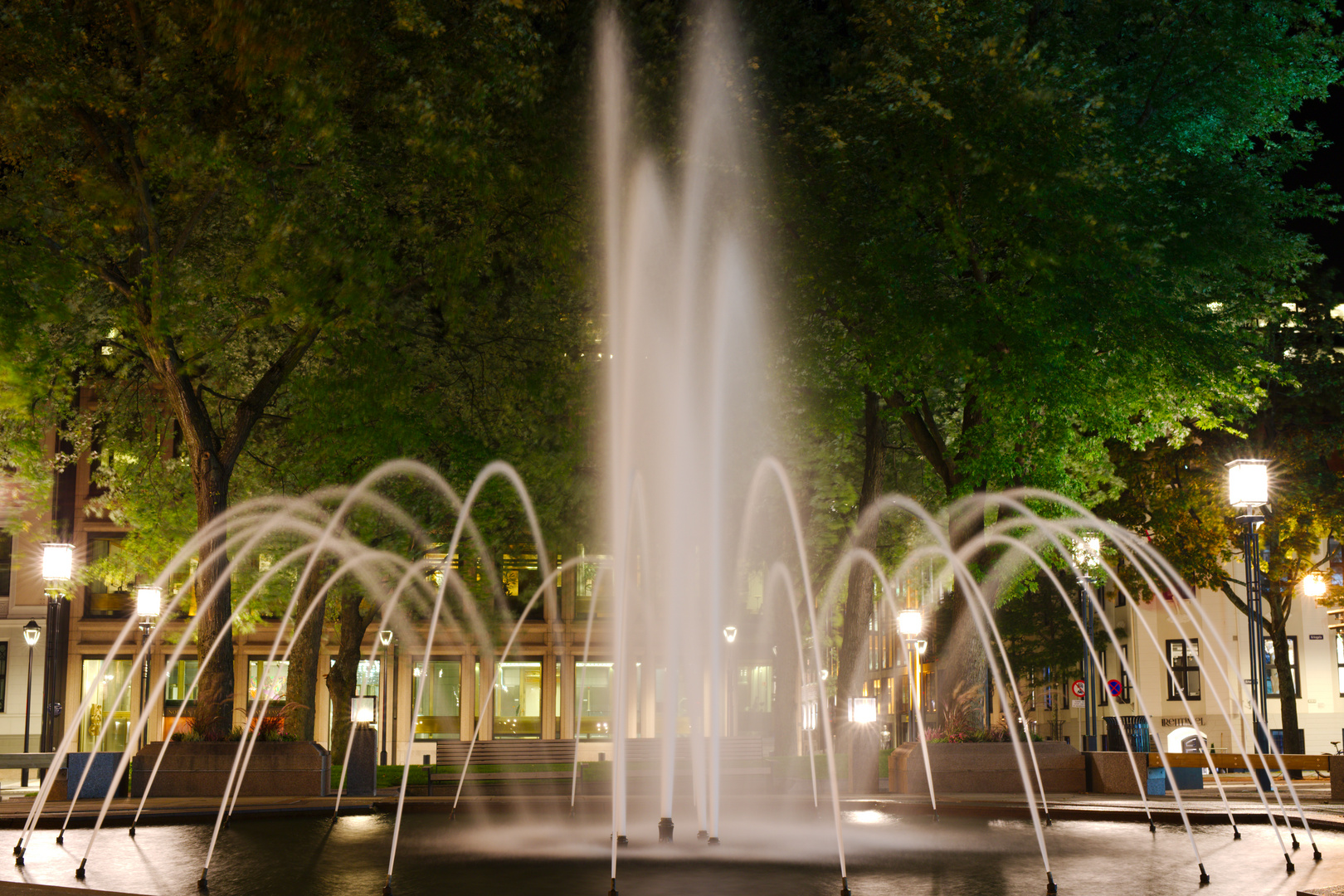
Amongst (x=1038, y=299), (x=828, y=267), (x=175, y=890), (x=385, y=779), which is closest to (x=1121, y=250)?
(x=1038, y=299)

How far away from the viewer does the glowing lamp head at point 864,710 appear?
25.1 m

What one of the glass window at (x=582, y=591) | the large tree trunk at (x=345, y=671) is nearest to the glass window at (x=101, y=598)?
the glass window at (x=582, y=591)

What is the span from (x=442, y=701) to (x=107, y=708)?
14.3 metres

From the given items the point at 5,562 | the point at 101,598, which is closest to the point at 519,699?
the point at 101,598

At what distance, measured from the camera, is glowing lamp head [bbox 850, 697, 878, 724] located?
25109 millimetres

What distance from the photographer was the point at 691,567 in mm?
18312

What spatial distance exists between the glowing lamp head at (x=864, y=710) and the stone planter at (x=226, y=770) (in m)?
10.8

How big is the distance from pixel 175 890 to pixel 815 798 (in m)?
11.7

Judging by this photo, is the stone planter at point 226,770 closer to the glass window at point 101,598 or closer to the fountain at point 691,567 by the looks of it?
the fountain at point 691,567

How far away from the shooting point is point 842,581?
133 feet

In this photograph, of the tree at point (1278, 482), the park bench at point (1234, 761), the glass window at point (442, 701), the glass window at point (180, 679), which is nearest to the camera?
the park bench at point (1234, 761)

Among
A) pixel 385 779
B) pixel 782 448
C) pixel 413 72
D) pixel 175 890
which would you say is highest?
pixel 413 72

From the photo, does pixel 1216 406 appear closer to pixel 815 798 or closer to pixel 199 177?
pixel 815 798

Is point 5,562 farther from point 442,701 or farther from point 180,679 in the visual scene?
point 442,701
